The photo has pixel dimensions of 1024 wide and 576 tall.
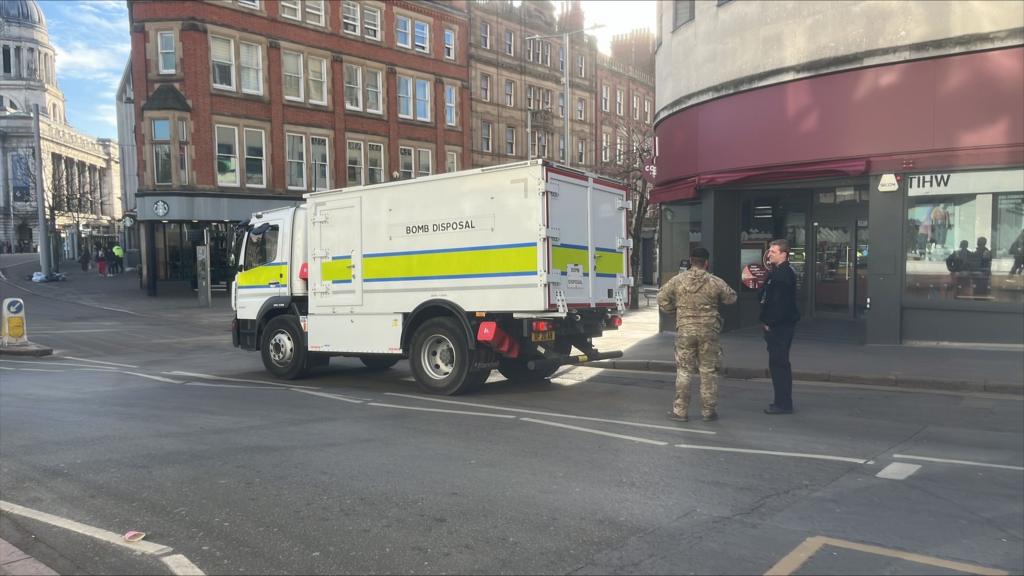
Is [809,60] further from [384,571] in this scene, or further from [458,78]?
[458,78]

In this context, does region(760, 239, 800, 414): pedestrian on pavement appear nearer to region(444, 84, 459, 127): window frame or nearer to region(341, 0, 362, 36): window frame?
region(341, 0, 362, 36): window frame

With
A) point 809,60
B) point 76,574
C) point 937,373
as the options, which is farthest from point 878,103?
point 76,574

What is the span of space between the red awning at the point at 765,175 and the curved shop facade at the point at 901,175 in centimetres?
3

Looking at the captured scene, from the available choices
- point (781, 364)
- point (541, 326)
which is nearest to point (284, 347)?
point (541, 326)

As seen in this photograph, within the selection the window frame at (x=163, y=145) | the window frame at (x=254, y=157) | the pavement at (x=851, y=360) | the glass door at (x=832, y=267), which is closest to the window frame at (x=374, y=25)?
the window frame at (x=254, y=157)

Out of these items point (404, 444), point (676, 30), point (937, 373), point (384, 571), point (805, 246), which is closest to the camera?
point (384, 571)

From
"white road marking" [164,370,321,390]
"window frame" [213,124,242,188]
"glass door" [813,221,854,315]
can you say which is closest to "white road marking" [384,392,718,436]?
"white road marking" [164,370,321,390]

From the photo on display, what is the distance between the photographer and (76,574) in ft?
12.5

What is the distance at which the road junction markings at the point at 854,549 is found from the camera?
3.70 m

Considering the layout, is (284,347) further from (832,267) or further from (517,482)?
(832,267)

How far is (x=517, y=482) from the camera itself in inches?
208

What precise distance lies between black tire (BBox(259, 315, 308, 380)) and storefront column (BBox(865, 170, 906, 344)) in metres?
10.1

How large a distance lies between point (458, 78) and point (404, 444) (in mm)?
36926

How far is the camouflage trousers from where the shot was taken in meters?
7.48
